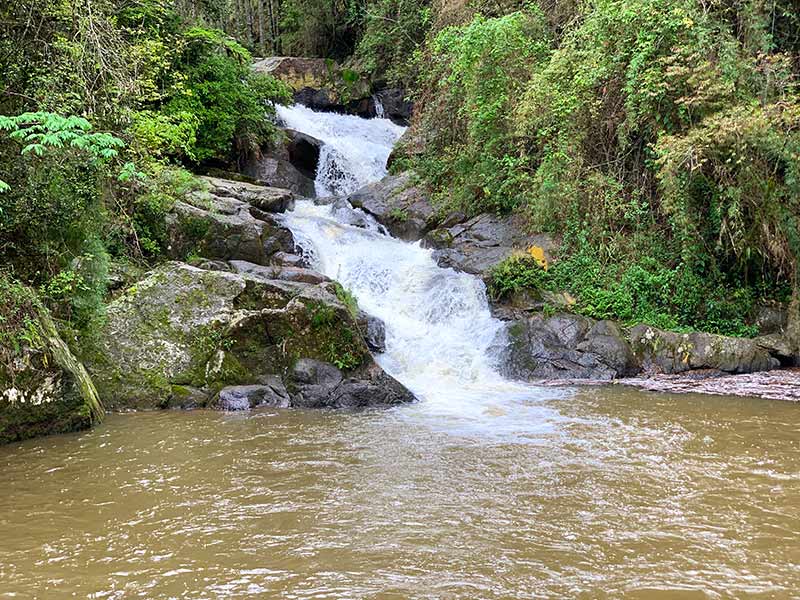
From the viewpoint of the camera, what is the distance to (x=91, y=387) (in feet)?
26.0

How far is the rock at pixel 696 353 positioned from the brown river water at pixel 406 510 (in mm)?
3110

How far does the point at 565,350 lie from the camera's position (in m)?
11.0

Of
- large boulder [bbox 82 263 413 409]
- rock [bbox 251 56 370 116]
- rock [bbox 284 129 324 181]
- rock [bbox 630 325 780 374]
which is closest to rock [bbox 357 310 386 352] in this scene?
large boulder [bbox 82 263 413 409]

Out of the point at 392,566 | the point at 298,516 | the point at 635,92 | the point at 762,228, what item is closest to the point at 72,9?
the point at 298,516

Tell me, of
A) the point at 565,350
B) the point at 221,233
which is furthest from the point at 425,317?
the point at 221,233

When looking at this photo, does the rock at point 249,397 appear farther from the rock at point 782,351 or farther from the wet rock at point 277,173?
the wet rock at point 277,173

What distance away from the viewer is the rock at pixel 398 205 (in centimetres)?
1596

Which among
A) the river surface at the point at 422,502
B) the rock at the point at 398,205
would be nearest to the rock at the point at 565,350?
the river surface at the point at 422,502

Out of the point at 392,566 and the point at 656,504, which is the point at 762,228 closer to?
the point at 656,504

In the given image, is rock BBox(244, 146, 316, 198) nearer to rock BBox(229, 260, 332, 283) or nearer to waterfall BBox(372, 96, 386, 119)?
waterfall BBox(372, 96, 386, 119)

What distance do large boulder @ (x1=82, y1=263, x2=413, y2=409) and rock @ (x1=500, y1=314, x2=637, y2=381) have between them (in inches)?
108

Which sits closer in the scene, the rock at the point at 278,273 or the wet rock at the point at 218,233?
the rock at the point at 278,273

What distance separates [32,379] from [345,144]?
15.4 meters

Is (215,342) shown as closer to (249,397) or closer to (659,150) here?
(249,397)
